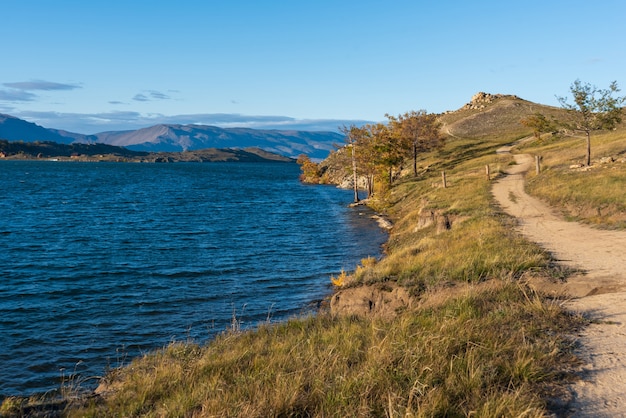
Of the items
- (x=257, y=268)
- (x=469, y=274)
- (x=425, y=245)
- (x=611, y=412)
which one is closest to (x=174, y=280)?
(x=257, y=268)

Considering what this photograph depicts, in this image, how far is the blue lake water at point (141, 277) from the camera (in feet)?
52.4

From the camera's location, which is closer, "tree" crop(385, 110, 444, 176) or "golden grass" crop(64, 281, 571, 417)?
"golden grass" crop(64, 281, 571, 417)

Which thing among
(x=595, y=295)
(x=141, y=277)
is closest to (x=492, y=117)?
(x=141, y=277)

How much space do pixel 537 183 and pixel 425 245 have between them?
69.0 ft

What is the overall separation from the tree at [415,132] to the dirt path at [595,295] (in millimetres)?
39199

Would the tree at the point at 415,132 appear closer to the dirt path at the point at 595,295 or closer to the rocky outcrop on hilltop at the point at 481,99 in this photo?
the dirt path at the point at 595,295

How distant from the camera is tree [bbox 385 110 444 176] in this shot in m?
66.1

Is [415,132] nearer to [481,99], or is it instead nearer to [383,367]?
[383,367]

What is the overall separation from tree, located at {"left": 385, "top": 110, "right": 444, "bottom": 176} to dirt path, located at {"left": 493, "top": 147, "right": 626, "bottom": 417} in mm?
39199

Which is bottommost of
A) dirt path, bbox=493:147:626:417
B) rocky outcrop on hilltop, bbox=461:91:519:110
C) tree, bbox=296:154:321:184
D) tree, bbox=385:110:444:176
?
tree, bbox=296:154:321:184

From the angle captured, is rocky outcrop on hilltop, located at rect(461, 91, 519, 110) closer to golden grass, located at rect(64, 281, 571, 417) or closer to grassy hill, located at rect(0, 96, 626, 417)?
grassy hill, located at rect(0, 96, 626, 417)

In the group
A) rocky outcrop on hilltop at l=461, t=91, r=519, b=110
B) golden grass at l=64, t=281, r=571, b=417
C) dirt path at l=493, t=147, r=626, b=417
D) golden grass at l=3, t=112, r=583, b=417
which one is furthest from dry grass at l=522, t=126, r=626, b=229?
rocky outcrop on hilltop at l=461, t=91, r=519, b=110

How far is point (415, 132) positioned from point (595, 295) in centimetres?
5684

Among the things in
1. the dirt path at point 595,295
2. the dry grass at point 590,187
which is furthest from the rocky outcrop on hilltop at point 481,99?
the dirt path at point 595,295
